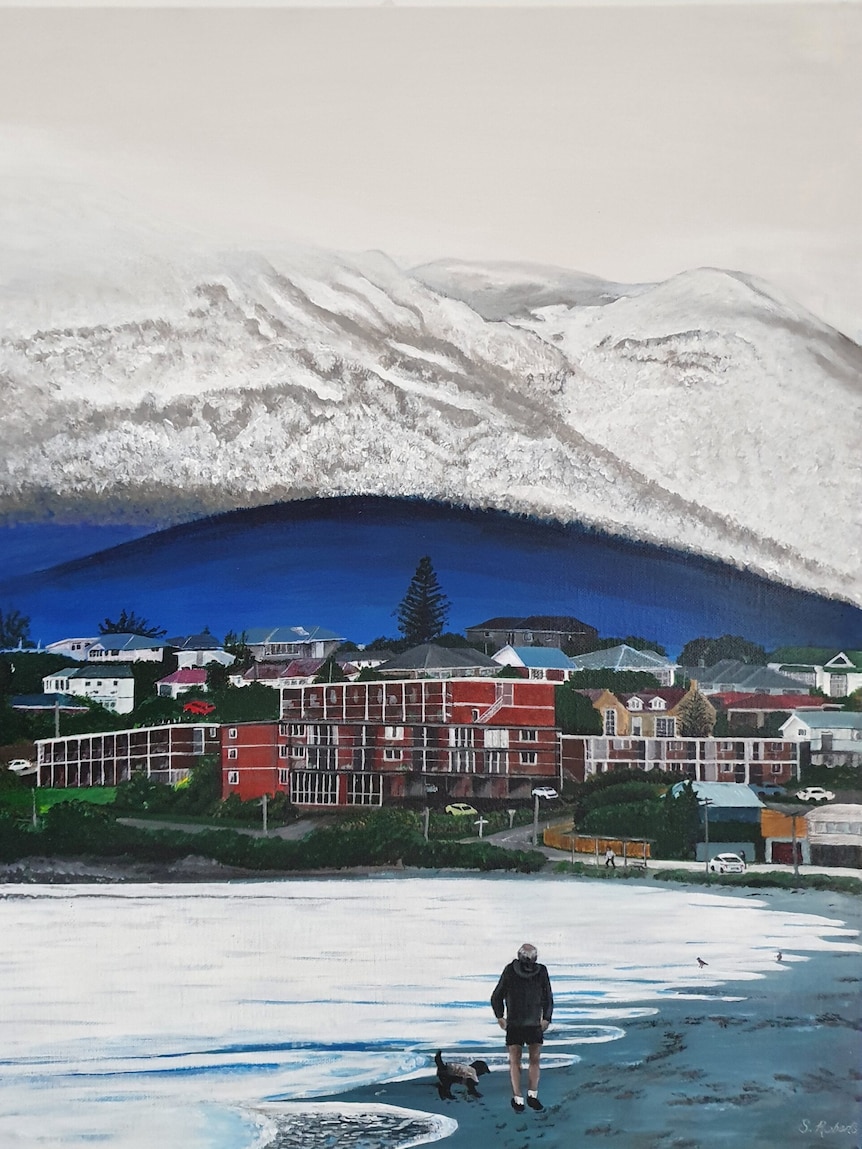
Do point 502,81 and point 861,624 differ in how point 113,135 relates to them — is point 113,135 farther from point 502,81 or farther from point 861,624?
point 861,624

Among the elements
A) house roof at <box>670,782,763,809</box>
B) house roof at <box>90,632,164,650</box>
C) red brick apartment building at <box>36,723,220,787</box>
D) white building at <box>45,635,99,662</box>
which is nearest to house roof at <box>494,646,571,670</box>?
house roof at <box>670,782,763,809</box>

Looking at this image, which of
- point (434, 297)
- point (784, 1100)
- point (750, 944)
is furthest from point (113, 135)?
point (784, 1100)

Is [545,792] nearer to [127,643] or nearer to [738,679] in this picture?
[738,679]

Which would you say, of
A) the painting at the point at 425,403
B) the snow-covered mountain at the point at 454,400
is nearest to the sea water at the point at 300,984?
the painting at the point at 425,403

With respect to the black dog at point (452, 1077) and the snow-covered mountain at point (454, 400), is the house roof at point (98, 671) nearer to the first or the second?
the snow-covered mountain at point (454, 400)
